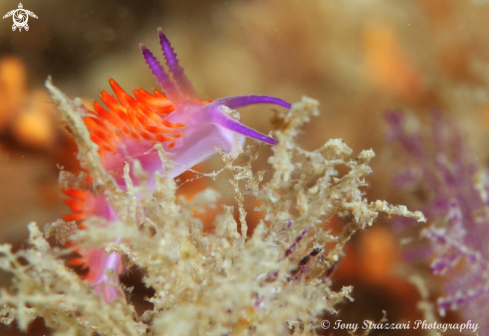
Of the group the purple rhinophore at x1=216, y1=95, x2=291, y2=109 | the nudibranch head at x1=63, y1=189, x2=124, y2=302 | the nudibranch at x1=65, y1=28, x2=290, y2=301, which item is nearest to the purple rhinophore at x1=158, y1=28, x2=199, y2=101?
the nudibranch at x1=65, y1=28, x2=290, y2=301

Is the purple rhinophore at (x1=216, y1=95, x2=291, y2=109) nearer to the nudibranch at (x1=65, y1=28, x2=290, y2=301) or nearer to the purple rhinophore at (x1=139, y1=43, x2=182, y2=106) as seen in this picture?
the nudibranch at (x1=65, y1=28, x2=290, y2=301)

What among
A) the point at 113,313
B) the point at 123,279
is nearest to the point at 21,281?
the point at 113,313

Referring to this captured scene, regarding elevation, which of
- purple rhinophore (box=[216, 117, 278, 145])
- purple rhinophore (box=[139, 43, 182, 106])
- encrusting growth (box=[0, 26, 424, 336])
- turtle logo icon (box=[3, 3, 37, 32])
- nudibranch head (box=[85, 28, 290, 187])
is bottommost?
encrusting growth (box=[0, 26, 424, 336])

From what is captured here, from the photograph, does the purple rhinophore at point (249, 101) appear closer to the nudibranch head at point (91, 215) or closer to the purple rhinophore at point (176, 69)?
the purple rhinophore at point (176, 69)

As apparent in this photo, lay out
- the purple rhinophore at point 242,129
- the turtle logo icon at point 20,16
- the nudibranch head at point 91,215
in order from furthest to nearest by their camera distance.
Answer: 1. the turtle logo icon at point 20,16
2. the nudibranch head at point 91,215
3. the purple rhinophore at point 242,129

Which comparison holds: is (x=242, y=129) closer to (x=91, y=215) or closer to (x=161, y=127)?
(x=161, y=127)

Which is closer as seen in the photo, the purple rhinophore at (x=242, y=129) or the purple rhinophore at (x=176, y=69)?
the purple rhinophore at (x=242, y=129)

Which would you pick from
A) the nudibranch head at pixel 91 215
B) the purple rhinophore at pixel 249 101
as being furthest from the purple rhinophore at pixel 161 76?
the nudibranch head at pixel 91 215

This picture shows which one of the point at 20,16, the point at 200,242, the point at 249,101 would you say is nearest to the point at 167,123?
the point at 249,101
